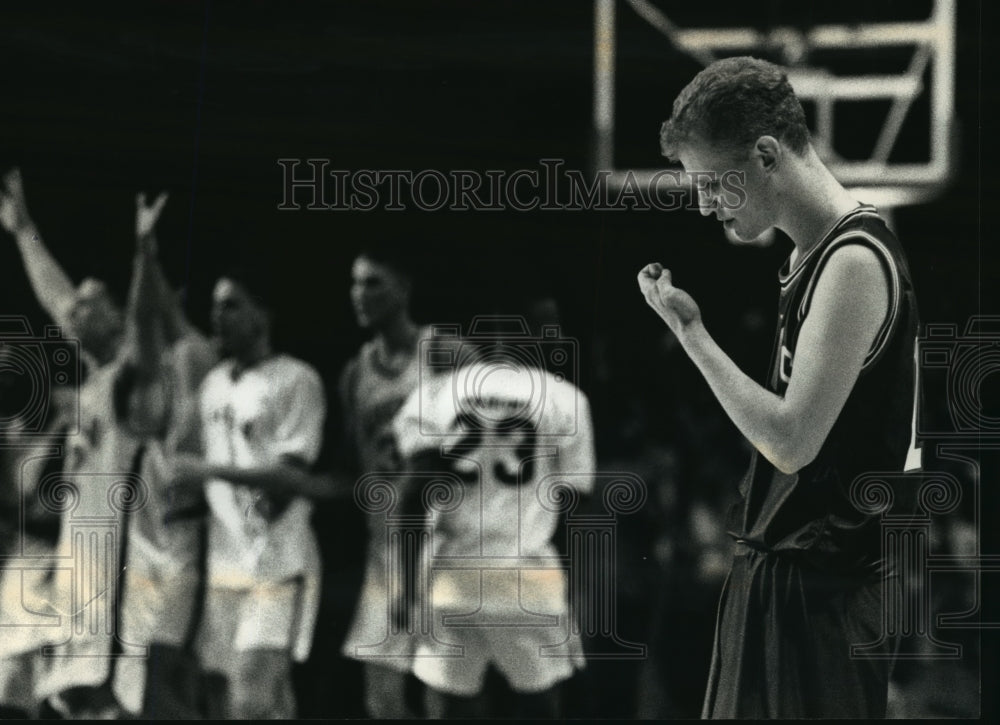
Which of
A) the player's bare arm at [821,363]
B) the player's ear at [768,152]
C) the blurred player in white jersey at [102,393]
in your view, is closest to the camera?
the player's bare arm at [821,363]

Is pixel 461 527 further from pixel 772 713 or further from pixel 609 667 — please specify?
pixel 772 713

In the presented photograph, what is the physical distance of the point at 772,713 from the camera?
4234 millimetres

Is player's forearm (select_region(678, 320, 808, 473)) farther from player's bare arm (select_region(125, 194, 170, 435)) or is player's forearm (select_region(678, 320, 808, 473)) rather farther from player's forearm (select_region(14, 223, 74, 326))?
player's forearm (select_region(14, 223, 74, 326))

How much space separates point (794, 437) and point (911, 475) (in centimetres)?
68

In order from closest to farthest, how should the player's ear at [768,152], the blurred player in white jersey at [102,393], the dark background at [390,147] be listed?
the player's ear at [768,152] → the dark background at [390,147] → the blurred player in white jersey at [102,393]

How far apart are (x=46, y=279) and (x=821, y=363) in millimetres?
2653

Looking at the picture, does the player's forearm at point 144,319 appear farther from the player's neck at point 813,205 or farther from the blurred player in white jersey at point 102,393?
the player's neck at point 813,205

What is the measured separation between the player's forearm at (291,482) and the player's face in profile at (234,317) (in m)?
0.43

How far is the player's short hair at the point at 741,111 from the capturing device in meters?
4.20

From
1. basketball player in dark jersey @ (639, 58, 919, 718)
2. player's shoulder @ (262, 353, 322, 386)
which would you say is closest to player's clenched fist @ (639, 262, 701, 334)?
basketball player in dark jersey @ (639, 58, 919, 718)

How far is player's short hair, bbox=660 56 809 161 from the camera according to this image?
13.8 ft

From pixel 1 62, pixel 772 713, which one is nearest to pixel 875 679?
pixel 772 713

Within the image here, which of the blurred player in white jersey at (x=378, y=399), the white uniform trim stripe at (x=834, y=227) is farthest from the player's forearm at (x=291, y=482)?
the white uniform trim stripe at (x=834, y=227)

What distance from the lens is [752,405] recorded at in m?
3.93
